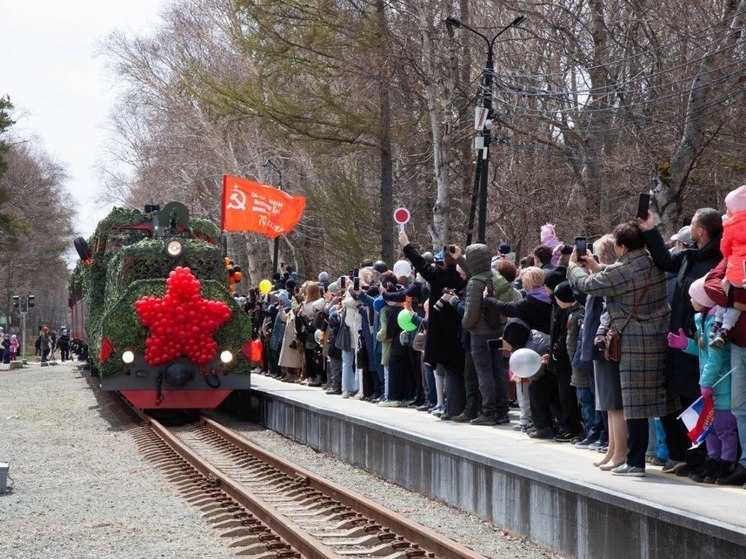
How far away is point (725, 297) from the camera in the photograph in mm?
8344

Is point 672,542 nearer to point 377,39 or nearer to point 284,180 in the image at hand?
point 377,39

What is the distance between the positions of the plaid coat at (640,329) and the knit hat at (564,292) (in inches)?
71.1

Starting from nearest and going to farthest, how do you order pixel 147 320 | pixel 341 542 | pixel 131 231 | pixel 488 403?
pixel 341 542
pixel 488 403
pixel 147 320
pixel 131 231

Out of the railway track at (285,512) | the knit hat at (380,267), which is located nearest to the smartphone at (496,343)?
the railway track at (285,512)

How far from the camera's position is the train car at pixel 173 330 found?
18.3 meters

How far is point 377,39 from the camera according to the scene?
28516mm

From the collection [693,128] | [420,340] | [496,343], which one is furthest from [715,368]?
[693,128]

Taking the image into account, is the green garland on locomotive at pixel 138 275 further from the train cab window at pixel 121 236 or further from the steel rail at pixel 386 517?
the steel rail at pixel 386 517

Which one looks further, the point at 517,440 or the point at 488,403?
the point at 488,403

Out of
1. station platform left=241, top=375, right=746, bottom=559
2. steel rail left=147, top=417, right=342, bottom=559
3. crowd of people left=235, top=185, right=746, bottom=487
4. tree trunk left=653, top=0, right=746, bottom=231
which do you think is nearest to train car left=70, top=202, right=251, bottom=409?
crowd of people left=235, top=185, right=746, bottom=487

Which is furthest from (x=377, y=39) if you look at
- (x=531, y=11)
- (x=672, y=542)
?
(x=672, y=542)

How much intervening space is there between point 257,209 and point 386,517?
17084 mm

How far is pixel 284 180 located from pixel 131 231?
24469 millimetres

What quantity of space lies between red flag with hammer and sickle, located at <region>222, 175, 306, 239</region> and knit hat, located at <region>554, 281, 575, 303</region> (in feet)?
49.5
